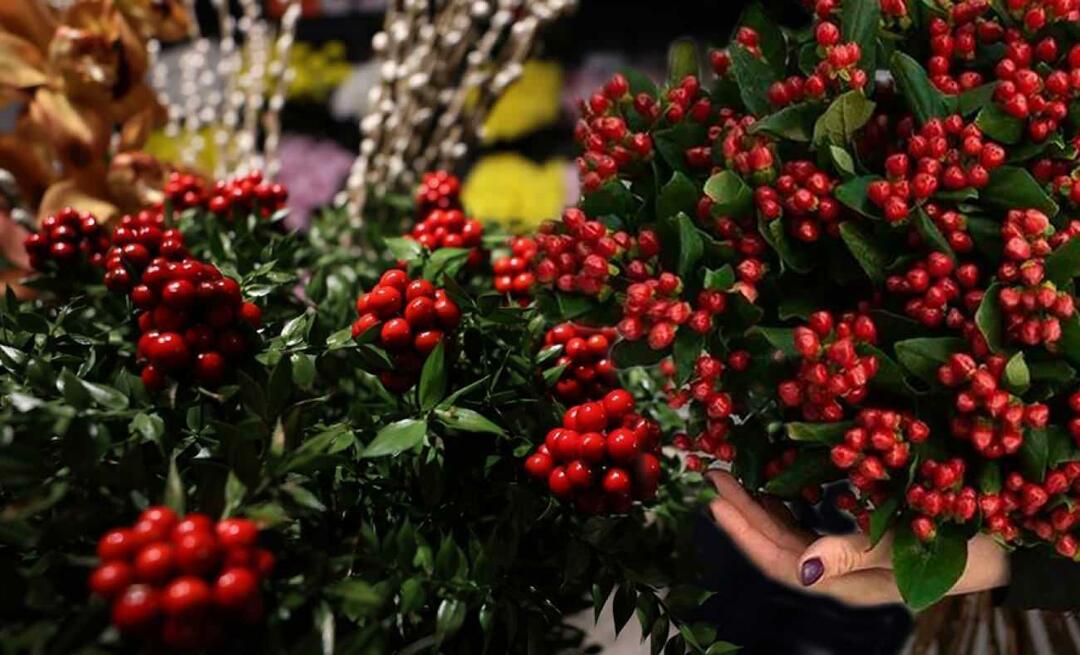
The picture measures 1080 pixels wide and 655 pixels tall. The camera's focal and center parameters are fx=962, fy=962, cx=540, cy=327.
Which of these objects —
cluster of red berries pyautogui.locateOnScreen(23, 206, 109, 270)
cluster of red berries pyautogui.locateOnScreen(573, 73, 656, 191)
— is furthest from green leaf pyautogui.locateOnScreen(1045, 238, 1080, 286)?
cluster of red berries pyautogui.locateOnScreen(23, 206, 109, 270)

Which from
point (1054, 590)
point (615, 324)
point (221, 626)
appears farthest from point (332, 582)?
Result: point (1054, 590)

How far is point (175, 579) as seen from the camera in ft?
1.09

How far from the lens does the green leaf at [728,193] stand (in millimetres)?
478

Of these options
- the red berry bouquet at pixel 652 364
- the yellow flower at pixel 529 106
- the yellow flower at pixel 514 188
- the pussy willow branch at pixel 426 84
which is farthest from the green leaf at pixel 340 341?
the yellow flower at pixel 529 106

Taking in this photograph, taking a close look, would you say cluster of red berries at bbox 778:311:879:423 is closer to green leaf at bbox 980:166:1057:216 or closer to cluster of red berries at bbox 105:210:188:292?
green leaf at bbox 980:166:1057:216

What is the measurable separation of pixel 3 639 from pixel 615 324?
31 centimetres

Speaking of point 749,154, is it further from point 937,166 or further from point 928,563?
point 928,563

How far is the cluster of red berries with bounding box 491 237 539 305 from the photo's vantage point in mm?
646

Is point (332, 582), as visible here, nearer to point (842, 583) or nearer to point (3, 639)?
point (3, 639)

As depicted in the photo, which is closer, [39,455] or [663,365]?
[39,455]

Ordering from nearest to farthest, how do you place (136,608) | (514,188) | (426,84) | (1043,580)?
(136,608) < (1043,580) < (426,84) < (514,188)

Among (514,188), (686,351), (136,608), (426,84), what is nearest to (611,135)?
(686,351)

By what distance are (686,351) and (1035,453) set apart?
0.17 m

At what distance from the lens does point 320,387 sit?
611 mm
